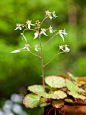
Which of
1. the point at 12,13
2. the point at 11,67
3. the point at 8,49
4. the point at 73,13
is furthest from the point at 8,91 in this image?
the point at 73,13

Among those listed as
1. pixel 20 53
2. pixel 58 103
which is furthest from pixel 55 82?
pixel 20 53

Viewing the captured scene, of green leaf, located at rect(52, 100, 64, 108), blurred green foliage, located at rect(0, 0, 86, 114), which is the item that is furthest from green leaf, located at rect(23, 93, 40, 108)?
blurred green foliage, located at rect(0, 0, 86, 114)

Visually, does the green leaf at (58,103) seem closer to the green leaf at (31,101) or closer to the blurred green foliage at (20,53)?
the green leaf at (31,101)

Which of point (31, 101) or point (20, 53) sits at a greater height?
point (20, 53)

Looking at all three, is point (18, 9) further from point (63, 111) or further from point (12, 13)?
point (63, 111)

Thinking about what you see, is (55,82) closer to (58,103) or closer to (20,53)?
(58,103)

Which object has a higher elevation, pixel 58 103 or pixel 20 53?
pixel 20 53

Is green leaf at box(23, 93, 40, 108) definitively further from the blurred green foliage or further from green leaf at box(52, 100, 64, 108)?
the blurred green foliage

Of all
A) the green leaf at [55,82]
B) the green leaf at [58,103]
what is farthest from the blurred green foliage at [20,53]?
the green leaf at [58,103]

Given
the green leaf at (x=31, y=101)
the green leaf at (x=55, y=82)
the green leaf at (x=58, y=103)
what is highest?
the green leaf at (x=55, y=82)

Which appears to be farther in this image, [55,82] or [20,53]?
[20,53]

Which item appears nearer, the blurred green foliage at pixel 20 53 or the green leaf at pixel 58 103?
the green leaf at pixel 58 103
